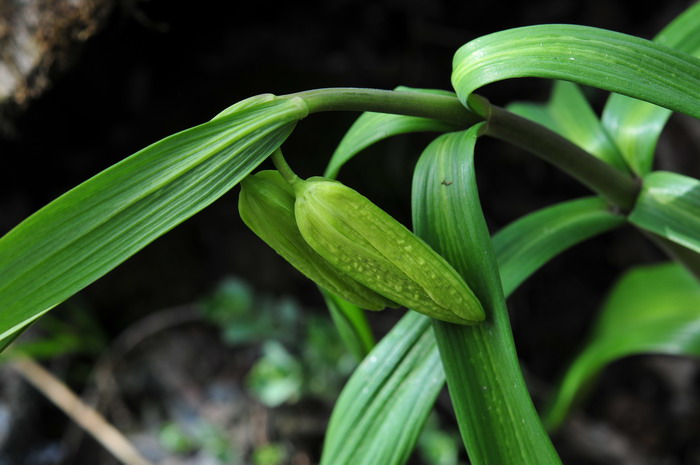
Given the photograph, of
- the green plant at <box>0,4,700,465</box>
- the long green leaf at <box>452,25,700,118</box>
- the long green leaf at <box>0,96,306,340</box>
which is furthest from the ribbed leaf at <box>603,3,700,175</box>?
the long green leaf at <box>0,96,306,340</box>

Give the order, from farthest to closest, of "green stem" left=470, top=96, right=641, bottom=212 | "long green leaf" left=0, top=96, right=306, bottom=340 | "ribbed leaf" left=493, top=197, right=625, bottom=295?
"ribbed leaf" left=493, top=197, right=625, bottom=295
"green stem" left=470, top=96, right=641, bottom=212
"long green leaf" left=0, top=96, right=306, bottom=340

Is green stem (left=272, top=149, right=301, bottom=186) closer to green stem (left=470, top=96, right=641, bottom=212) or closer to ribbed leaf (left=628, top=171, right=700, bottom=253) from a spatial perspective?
green stem (left=470, top=96, right=641, bottom=212)

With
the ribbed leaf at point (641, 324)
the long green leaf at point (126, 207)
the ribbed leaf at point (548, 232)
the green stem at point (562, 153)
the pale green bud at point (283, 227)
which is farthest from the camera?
the ribbed leaf at point (641, 324)

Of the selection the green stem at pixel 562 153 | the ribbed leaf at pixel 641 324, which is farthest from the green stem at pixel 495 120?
the ribbed leaf at pixel 641 324

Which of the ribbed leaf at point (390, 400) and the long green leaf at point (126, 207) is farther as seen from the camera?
the ribbed leaf at point (390, 400)

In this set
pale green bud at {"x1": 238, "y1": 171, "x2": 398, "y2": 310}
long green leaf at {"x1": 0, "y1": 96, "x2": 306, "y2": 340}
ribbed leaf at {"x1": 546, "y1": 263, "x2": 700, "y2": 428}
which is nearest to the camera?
long green leaf at {"x1": 0, "y1": 96, "x2": 306, "y2": 340}

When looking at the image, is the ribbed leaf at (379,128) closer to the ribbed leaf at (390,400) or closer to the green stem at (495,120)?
the green stem at (495,120)

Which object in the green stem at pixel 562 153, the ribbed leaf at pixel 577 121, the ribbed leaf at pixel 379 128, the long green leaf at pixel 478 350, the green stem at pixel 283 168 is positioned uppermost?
the ribbed leaf at pixel 577 121

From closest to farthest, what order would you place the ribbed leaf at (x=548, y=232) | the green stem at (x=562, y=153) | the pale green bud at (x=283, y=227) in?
the pale green bud at (x=283, y=227) → the green stem at (x=562, y=153) → the ribbed leaf at (x=548, y=232)

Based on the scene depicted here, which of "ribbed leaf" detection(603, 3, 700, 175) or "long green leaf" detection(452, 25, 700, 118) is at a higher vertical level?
"ribbed leaf" detection(603, 3, 700, 175)
